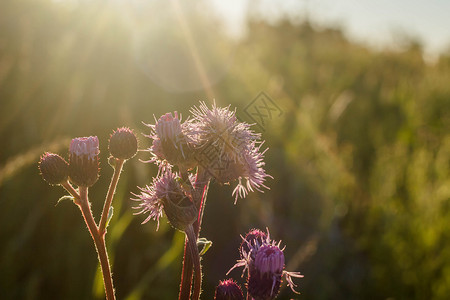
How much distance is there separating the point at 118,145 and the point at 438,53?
15588 mm

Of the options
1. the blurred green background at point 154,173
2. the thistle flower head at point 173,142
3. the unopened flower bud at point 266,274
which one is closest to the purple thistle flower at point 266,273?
the unopened flower bud at point 266,274

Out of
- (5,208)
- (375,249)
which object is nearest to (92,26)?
(5,208)

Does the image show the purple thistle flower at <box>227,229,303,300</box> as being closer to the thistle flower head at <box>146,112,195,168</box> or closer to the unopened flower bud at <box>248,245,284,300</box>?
the unopened flower bud at <box>248,245,284,300</box>

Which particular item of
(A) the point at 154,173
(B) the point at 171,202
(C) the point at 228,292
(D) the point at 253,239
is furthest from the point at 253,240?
(A) the point at 154,173

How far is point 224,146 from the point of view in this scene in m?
1.05

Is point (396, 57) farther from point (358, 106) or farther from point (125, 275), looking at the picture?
point (125, 275)

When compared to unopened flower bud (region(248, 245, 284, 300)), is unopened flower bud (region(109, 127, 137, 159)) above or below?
above

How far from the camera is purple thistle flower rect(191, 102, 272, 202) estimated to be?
1038 mm

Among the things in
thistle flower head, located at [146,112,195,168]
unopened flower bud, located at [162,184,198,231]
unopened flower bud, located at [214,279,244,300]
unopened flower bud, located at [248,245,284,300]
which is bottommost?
unopened flower bud, located at [214,279,244,300]

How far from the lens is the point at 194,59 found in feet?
14.9

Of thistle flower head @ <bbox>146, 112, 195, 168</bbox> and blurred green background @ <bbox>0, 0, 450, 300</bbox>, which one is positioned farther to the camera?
blurred green background @ <bbox>0, 0, 450, 300</bbox>

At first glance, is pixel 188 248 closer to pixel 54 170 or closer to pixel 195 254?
pixel 195 254

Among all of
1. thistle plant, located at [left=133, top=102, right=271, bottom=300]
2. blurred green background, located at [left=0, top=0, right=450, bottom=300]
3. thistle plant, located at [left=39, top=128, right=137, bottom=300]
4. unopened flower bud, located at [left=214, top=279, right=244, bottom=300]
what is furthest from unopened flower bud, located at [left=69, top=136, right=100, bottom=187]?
blurred green background, located at [left=0, top=0, right=450, bottom=300]

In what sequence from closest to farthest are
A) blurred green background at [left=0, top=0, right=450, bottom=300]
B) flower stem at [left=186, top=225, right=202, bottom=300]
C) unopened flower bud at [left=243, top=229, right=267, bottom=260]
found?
flower stem at [left=186, top=225, right=202, bottom=300] < unopened flower bud at [left=243, top=229, right=267, bottom=260] < blurred green background at [left=0, top=0, right=450, bottom=300]
